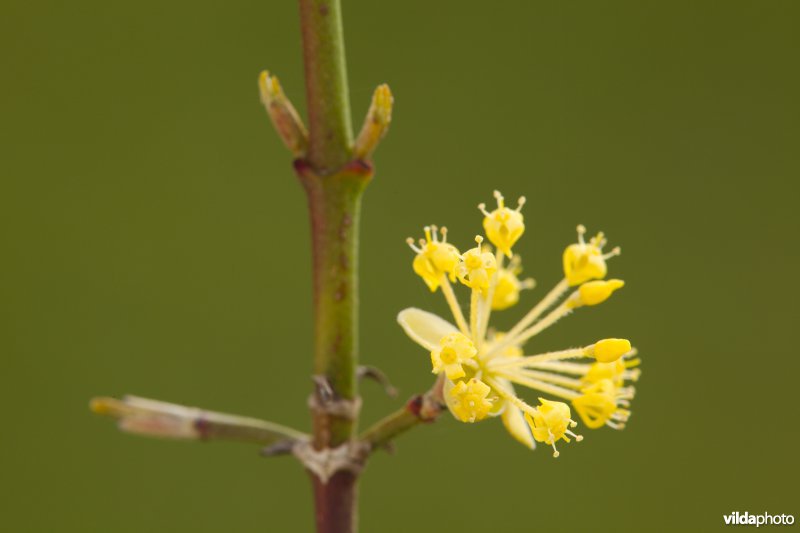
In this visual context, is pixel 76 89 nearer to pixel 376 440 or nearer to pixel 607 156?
pixel 607 156

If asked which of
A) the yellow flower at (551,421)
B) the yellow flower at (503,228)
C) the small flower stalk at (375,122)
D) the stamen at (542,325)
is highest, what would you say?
the small flower stalk at (375,122)

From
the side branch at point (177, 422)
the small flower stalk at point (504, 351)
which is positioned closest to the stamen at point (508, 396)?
the small flower stalk at point (504, 351)

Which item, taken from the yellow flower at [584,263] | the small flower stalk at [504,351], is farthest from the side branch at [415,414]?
the yellow flower at [584,263]

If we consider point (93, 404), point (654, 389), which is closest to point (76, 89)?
point (654, 389)

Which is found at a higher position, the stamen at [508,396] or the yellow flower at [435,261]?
the yellow flower at [435,261]

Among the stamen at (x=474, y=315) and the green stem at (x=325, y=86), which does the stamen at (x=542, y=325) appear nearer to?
the stamen at (x=474, y=315)

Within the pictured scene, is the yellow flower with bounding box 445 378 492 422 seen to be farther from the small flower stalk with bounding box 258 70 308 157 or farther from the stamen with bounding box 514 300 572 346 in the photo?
the small flower stalk with bounding box 258 70 308 157
